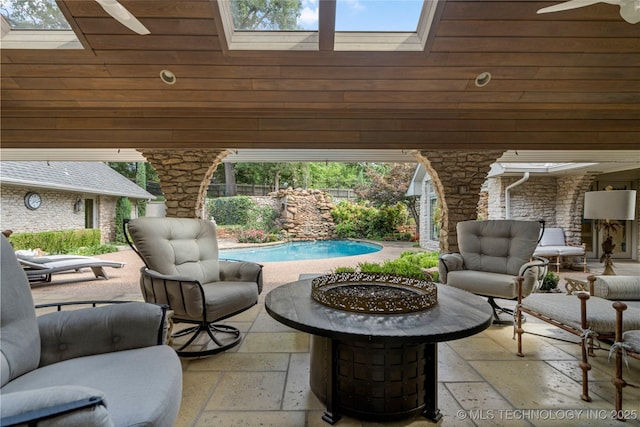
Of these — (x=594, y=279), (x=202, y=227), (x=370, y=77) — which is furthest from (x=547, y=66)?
(x=202, y=227)

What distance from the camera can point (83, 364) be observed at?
133 cm

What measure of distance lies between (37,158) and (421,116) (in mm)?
6653

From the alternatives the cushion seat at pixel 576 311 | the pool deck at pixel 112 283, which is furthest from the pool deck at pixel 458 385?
the pool deck at pixel 112 283

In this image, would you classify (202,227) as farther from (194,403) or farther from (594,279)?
(594,279)

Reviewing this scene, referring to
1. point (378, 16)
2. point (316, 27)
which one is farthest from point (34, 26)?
point (378, 16)

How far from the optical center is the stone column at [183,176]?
4570mm

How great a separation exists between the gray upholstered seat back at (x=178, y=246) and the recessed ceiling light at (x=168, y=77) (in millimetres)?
1460

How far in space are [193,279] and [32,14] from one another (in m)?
2.90

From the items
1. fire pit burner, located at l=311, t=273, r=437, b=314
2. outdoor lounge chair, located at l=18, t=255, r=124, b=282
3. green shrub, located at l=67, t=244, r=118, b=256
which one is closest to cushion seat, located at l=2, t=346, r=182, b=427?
fire pit burner, located at l=311, t=273, r=437, b=314

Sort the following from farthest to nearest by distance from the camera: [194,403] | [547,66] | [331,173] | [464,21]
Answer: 1. [331,173]
2. [547,66]
3. [464,21]
4. [194,403]

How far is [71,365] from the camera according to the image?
1324mm

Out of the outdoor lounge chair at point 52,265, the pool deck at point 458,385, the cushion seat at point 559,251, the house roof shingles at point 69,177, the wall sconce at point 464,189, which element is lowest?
the pool deck at point 458,385

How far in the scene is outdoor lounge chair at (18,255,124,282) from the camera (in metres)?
4.76

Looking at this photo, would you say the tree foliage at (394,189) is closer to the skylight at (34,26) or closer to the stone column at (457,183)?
the stone column at (457,183)
